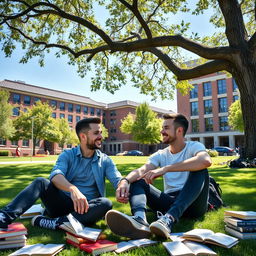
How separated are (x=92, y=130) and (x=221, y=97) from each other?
49.1 m

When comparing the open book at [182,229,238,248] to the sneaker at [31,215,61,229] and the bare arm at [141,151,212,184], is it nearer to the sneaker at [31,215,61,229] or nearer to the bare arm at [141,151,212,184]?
the bare arm at [141,151,212,184]

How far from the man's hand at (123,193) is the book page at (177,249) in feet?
2.34

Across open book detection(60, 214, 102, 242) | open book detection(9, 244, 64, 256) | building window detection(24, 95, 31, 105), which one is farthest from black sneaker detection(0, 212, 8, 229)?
building window detection(24, 95, 31, 105)

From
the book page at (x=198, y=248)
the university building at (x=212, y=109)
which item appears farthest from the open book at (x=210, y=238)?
the university building at (x=212, y=109)

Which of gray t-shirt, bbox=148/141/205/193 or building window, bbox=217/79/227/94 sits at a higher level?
building window, bbox=217/79/227/94

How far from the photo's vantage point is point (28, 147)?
4928 centimetres

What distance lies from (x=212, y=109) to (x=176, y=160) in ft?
160

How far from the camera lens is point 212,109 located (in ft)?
161

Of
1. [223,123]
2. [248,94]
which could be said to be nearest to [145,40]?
[248,94]

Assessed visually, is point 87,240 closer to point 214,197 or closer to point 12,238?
point 12,238

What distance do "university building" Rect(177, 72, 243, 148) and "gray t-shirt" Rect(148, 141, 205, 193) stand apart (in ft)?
155

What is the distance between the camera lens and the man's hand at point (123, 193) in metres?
2.67

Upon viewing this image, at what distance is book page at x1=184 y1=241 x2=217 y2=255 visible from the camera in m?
1.90

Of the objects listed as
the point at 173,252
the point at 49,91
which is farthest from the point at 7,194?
the point at 49,91
